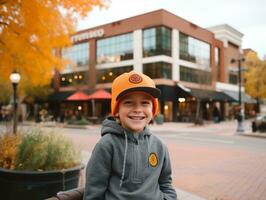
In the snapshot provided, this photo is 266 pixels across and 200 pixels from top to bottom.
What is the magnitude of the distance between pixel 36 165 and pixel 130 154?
8.12 ft

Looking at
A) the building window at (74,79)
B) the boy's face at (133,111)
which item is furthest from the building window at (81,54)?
the boy's face at (133,111)

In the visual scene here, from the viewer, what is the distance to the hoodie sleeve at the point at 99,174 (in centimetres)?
219

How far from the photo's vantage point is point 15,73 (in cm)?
1366

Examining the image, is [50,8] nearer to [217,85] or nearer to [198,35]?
[198,35]

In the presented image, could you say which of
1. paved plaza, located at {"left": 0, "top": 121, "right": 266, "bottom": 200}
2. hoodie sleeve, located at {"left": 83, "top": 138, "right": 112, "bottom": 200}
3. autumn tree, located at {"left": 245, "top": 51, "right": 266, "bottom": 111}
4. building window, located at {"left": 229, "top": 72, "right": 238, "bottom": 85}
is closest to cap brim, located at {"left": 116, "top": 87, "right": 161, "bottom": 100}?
hoodie sleeve, located at {"left": 83, "top": 138, "right": 112, "bottom": 200}

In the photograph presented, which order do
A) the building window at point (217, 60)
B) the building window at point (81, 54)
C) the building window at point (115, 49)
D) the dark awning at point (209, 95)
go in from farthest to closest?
the building window at point (217, 60) < the building window at point (81, 54) < the building window at point (115, 49) < the dark awning at point (209, 95)

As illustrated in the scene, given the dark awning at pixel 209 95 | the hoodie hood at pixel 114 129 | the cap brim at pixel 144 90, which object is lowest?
the hoodie hood at pixel 114 129

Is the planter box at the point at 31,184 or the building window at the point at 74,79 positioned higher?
the building window at the point at 74,79

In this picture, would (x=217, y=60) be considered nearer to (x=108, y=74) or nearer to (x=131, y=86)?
(x=108, y=74)

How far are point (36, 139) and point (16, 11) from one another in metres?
5.86

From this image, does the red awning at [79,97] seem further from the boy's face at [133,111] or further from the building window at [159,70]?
the boy's face at [133,111]

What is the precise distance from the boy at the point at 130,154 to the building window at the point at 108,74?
3625 centimetres

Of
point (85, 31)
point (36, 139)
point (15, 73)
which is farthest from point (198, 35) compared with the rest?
point (36, 139)

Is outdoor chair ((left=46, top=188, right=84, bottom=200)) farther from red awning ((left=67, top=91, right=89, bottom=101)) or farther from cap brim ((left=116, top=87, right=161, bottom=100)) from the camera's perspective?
red awning ((left=67, top=91, right=89, bottom=101))
